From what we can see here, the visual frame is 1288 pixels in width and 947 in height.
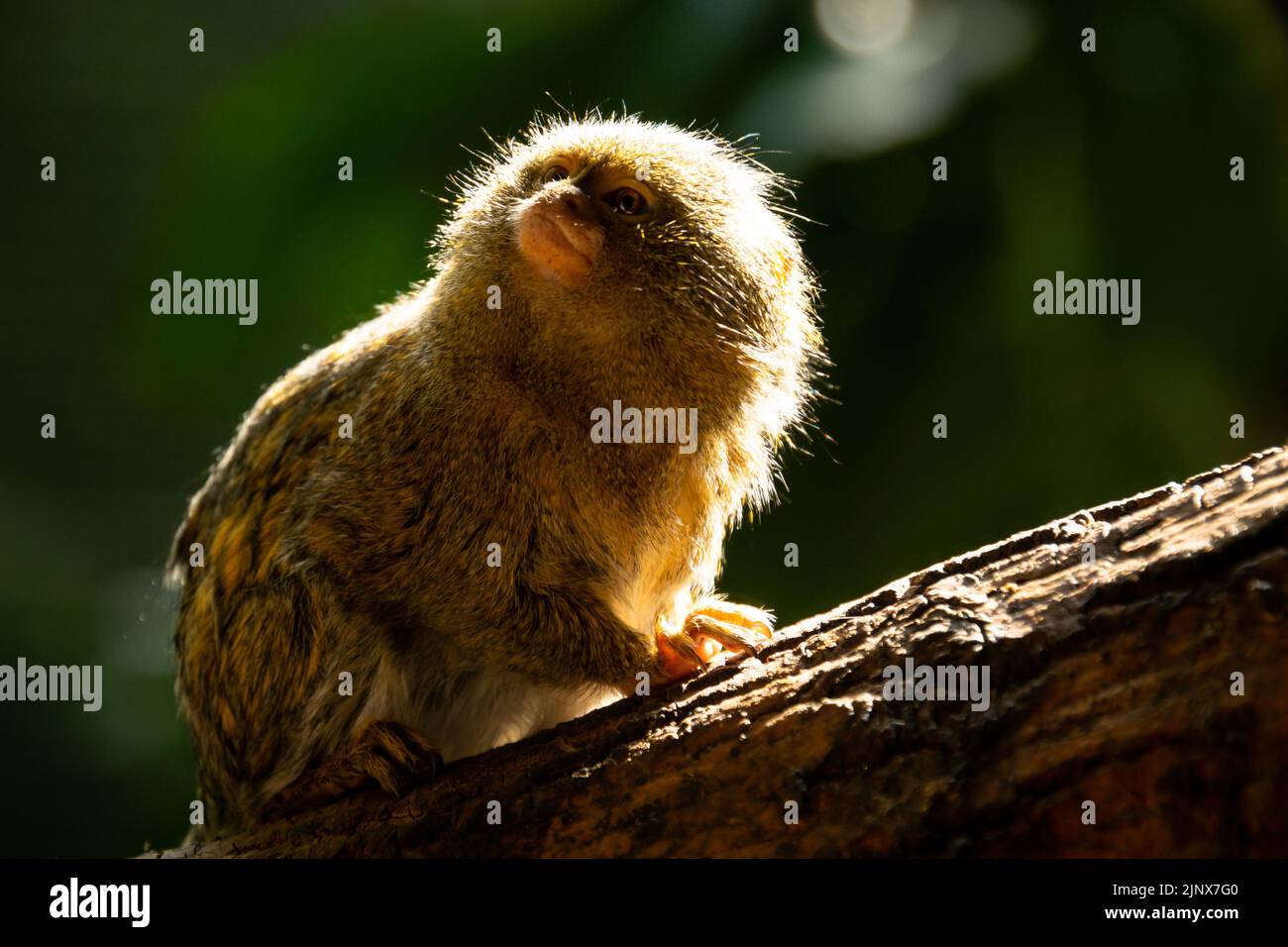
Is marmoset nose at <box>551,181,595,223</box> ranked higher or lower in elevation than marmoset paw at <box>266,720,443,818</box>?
higher

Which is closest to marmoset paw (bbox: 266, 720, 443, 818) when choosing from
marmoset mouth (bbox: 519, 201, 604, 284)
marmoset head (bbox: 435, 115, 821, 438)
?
marmoset head (bbox: 435, 115, 821, 438)

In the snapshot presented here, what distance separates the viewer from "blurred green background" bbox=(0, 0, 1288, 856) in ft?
13.3

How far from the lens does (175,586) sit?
335 centimetres

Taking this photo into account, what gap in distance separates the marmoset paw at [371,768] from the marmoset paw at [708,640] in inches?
22.1

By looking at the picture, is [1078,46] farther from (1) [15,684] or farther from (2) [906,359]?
(1) [15,684]

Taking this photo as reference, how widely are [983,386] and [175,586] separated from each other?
2851 mm

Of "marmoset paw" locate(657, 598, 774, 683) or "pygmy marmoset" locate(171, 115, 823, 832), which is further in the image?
"pygmy marmoset" locate(171, 115, 823, 832)

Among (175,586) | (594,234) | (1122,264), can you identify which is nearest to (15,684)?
(175,586)

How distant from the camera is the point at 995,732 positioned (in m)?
1.91

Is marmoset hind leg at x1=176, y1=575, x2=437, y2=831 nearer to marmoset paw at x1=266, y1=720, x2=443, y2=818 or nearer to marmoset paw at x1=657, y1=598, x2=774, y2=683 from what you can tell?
marmoset paw at x1=266, y1=720, x2=443, y2=818

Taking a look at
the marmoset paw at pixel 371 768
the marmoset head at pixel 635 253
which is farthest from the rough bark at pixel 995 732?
the marmoset head at pixel 635 253

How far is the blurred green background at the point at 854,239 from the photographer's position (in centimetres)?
404

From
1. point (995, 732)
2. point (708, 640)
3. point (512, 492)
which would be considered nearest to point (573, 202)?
point (512, 492)

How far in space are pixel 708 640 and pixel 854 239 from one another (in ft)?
6.67
